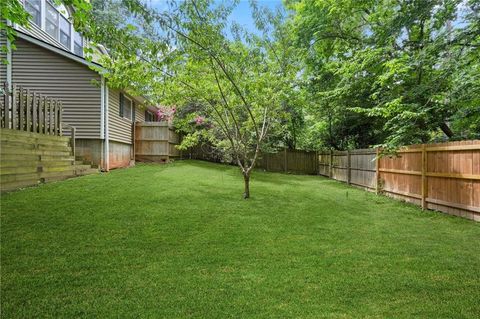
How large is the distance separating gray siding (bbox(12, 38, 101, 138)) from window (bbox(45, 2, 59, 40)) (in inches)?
128

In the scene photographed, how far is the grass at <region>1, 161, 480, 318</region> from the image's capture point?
2.74 metres

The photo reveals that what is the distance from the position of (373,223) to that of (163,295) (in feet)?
14.9

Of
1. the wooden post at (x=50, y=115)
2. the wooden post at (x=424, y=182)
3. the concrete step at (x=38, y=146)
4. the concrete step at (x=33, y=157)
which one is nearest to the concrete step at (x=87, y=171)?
the concrete step at (x=33, y=157)

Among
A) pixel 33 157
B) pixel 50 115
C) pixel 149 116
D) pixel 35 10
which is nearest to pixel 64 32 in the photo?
pixel 35 10

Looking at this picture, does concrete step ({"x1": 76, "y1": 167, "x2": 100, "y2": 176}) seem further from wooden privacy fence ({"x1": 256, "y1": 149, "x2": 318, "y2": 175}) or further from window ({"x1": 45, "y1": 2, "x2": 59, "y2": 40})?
wooden privacy fence ({"x1": 256, "y1": 149, "x2": 318, "y2": 175})

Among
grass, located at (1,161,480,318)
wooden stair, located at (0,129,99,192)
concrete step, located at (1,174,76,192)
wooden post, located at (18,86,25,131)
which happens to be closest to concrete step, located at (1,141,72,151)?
wooden stair, located at (0,129,99,192)

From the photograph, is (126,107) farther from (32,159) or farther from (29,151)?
(29,151)

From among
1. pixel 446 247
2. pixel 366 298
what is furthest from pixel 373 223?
pixel 366 298

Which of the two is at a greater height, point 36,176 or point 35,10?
point 35,10

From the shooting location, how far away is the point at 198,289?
307 cm

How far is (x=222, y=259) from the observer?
3928 mm

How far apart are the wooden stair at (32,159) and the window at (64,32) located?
26.1 ft

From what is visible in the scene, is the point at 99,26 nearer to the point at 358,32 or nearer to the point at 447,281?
the point at 447,281

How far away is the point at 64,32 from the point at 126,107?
4.63 m
